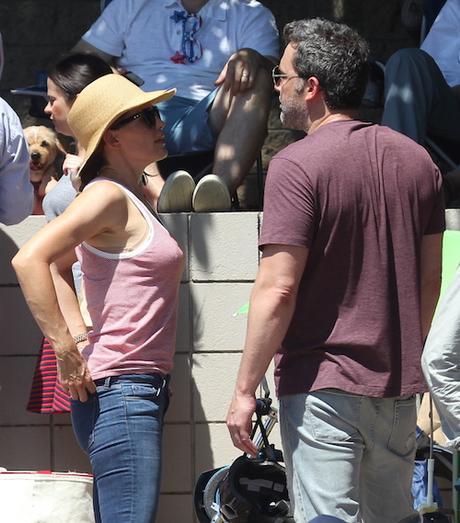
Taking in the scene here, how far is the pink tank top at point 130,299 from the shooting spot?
363cm

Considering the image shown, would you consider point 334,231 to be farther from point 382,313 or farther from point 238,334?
point 238,334

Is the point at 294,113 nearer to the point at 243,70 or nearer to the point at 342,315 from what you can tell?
the point at 342,315

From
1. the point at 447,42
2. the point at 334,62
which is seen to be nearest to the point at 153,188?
the point at 447,42

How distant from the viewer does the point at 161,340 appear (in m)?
3.73

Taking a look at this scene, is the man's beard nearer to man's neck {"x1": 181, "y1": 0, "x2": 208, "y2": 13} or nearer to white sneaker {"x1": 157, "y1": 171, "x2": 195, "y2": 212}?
white sneaker {"x1": 157, "y1": 171, "x2": 195, "y2": 212}

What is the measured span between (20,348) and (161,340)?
1.47 m

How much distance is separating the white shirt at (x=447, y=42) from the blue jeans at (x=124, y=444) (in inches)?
127

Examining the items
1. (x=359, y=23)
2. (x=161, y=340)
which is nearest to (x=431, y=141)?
(x=359, y=23)

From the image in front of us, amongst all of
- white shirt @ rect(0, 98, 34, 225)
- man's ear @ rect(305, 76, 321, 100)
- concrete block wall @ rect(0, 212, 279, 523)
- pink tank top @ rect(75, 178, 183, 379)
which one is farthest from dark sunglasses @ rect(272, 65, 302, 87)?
concrete block wall @ rect(0, 212, 279, 523)

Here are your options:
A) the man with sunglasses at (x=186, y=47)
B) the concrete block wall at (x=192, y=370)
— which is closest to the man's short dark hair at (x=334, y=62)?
the concrete block wall at (x=192, y=370)

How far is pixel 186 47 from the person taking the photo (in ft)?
21.0

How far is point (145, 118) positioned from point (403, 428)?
1.31m

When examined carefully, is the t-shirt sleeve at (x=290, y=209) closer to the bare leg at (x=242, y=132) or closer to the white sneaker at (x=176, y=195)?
the white sneaker at (x=176, y=195)

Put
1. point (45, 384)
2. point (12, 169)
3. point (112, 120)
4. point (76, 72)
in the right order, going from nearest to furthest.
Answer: point (112, 120) → point (12, 169) → point (76, 72) → point (45, 384)
